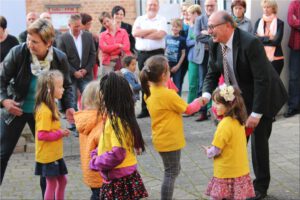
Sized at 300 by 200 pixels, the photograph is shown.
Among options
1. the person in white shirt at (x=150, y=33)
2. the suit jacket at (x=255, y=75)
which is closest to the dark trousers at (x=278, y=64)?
the person in white shirt at (x=150, y=33)

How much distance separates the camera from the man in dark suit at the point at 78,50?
8469 millimetres

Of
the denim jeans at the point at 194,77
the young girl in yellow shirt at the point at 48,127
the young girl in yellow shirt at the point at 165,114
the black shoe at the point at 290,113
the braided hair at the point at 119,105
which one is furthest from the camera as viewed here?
the denim jeans at the point at 194,77

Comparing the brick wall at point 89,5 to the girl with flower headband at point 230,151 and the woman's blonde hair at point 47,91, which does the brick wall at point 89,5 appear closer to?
the woman's blonde hair at point 47,91

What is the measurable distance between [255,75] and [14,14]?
4757 mm

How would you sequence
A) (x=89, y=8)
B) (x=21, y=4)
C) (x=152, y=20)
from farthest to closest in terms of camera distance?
1. (x=89, y=8)
2. (x=152, y=20)
3. (x=21, y=4)

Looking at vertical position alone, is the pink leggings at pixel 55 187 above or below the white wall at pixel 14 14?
below

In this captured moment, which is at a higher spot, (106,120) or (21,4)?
(21,4)

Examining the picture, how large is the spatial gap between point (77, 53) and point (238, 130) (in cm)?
448

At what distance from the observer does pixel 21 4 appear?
8.21 meters

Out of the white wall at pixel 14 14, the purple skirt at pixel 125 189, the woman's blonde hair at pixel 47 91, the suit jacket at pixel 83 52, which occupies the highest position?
the white wall at pixel 14 14

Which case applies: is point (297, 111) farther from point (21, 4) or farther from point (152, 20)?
point (21, 4)

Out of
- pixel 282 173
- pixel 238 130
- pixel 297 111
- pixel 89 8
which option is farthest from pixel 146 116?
pixel 89 8

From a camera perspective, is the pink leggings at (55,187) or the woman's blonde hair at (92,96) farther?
the pink leggings at (55,187)

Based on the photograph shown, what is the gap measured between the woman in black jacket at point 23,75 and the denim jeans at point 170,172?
124cm
